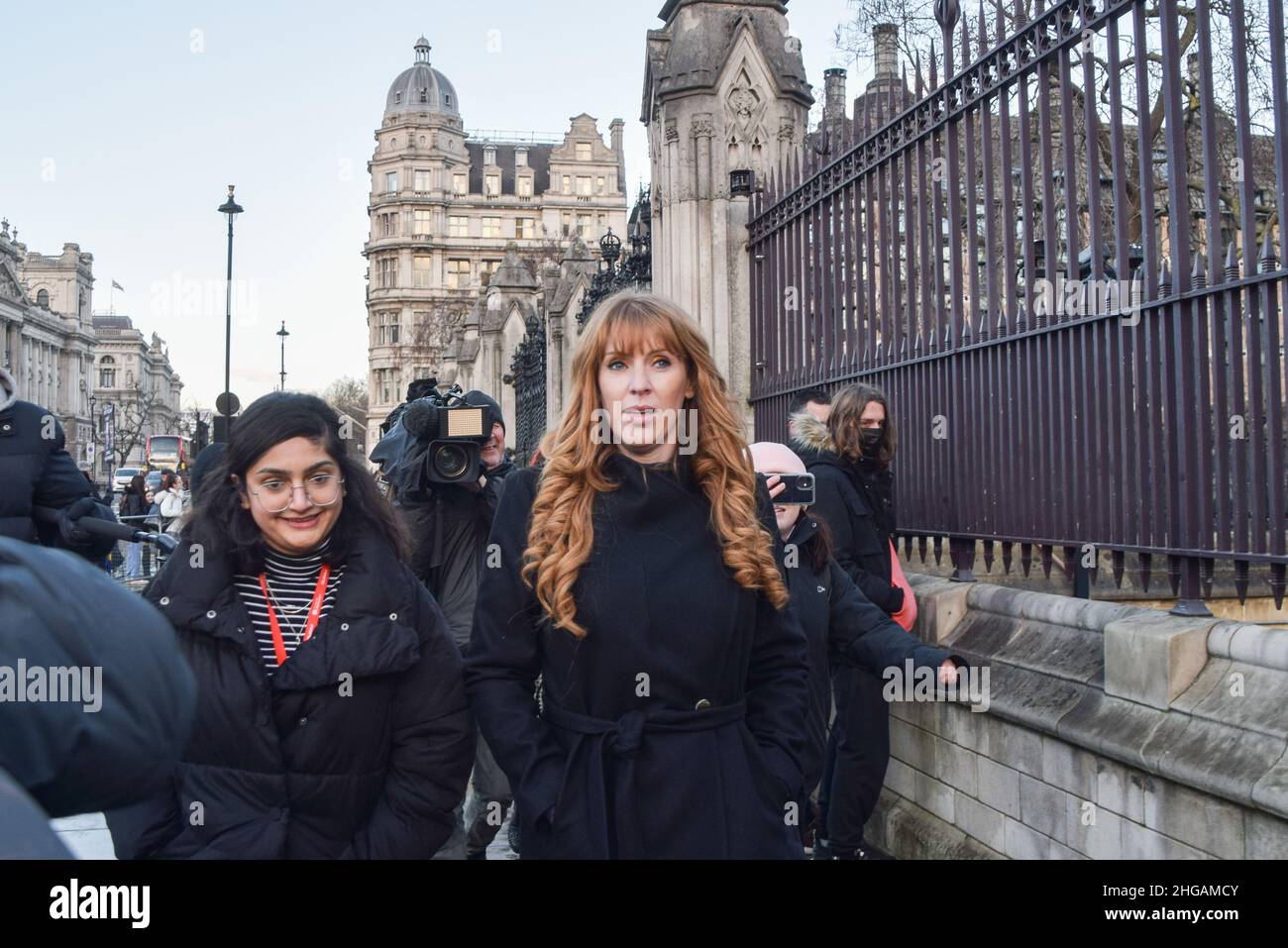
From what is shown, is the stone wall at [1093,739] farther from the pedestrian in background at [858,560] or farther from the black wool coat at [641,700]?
the black wool coat at [641,700]

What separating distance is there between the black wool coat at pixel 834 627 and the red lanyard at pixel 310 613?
1.48 metres

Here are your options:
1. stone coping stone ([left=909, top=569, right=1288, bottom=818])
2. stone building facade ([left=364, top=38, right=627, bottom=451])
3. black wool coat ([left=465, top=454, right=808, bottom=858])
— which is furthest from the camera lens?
stone building facade ([left=364, top=38, right=627, bottom=451])

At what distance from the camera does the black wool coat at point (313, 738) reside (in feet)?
9.11

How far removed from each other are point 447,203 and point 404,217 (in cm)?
329

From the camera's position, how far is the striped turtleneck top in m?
2.93

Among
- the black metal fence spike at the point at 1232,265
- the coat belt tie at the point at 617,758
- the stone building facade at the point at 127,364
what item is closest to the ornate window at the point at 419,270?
the stone building facade at the point at 127,364

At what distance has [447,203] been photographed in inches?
3570

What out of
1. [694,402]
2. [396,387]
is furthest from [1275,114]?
[396,387]

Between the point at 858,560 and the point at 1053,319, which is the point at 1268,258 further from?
the point at 858,560

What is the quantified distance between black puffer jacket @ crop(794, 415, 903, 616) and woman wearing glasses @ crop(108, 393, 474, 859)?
8.04 feet

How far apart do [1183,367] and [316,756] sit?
286cm

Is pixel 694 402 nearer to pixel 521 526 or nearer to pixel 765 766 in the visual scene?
pixel 521 526

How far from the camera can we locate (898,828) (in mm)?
5414
